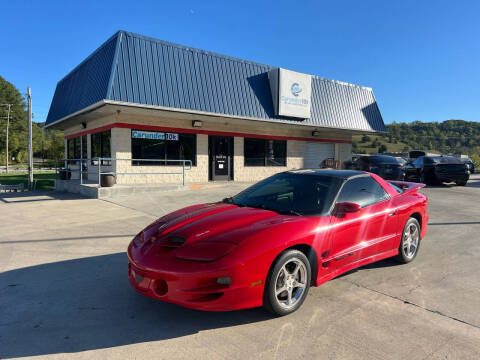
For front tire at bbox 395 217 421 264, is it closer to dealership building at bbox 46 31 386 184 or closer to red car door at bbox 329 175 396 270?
red car door at bbox 329 175 396 270

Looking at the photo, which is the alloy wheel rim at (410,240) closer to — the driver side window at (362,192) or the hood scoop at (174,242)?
the driver side window at (362,192)

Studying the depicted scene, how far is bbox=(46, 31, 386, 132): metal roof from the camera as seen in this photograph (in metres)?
12.6

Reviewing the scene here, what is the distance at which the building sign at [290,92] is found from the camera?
16.4 m

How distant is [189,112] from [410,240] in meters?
10.7

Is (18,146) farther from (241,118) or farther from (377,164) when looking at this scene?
(377,164)

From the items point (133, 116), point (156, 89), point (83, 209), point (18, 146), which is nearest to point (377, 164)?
point (156, 89)

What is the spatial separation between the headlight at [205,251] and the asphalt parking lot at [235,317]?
0.65m

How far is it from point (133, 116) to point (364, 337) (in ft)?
44.5

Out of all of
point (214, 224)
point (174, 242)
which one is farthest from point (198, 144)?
point (174, 242)

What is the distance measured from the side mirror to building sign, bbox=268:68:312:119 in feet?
43.3

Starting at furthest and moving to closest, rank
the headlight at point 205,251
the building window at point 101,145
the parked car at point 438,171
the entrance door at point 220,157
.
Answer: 1. the entrance door at point 220,157
2. the parked car at point 438,171
3. the building window at point 101,145
4. the headlight at point 205,251

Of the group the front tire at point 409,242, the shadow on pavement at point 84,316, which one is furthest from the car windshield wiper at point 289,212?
the front tire at point 409,242

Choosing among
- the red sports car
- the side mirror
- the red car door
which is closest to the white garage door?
the red sports car

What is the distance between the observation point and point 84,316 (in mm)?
3156
